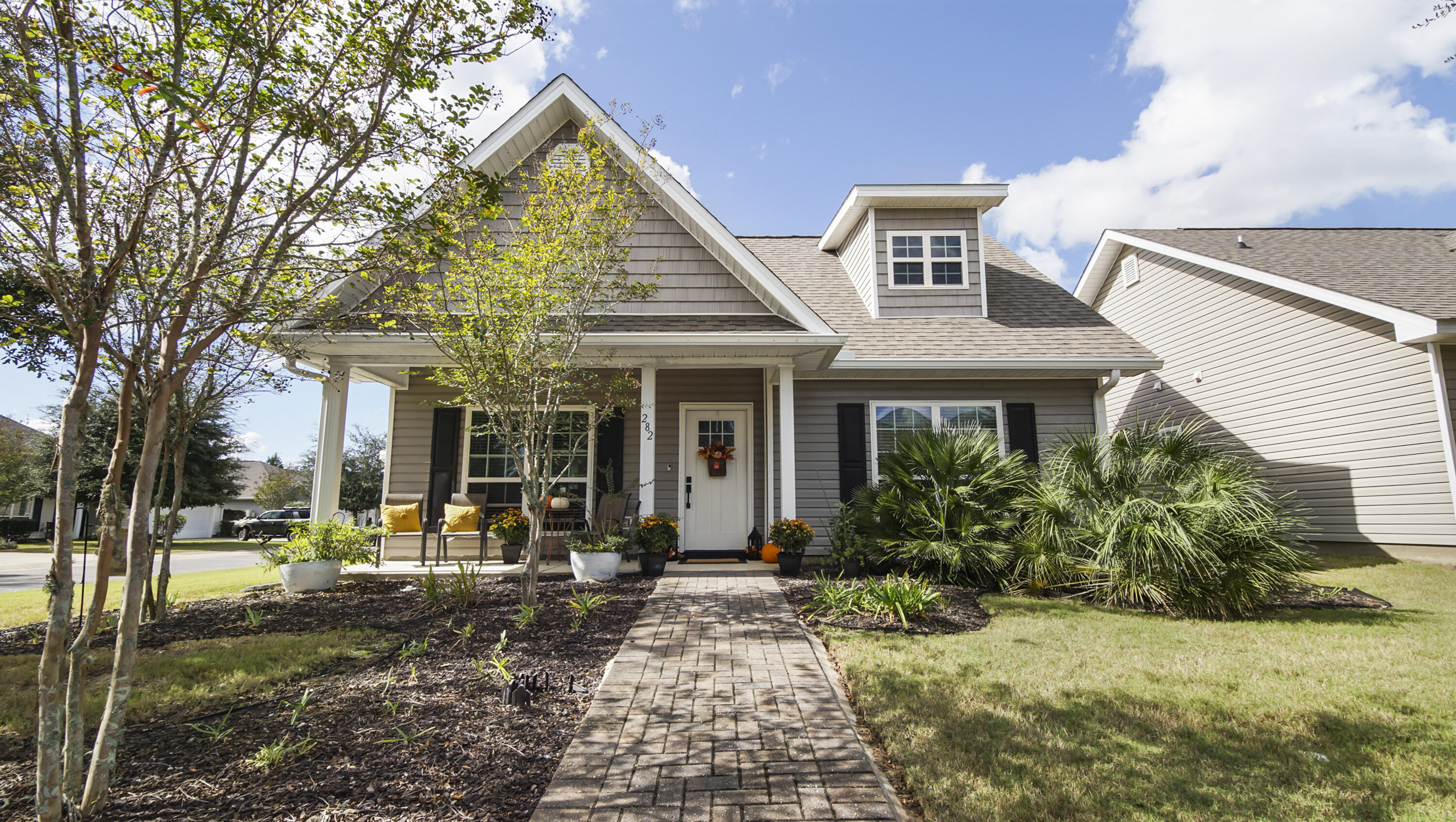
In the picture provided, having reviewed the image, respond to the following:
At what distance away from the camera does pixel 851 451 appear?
9.25 metres

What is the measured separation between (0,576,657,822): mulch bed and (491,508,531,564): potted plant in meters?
3.15

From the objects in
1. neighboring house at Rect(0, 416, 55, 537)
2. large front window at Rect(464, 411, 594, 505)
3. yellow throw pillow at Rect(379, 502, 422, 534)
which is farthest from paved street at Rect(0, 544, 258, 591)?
neighboring house at Rect(0, 416, 55, 537)

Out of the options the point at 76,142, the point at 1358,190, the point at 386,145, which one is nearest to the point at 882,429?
the point at 386,145

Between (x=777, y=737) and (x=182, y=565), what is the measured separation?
15.4m

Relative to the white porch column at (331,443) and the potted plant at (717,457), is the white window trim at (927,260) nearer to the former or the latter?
the potted plant at (717,457)

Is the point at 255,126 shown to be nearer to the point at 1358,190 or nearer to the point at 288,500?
the point at 1358,190

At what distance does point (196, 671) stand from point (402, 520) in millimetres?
4680

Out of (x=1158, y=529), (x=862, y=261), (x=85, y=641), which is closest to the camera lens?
(x=85, y=641)

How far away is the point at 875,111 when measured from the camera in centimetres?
906

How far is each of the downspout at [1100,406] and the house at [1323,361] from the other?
64 centimetres

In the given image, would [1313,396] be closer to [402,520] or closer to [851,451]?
[851,451]

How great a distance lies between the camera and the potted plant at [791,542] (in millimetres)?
7473

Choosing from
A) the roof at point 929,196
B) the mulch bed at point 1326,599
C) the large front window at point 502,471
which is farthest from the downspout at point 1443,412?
the large front window at point 502,471

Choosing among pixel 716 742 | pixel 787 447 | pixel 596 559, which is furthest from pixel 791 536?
pixel 716 742
